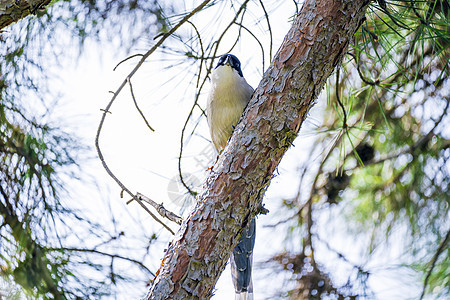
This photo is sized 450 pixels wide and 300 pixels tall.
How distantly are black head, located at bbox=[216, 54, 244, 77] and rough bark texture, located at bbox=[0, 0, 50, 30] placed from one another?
666 millimetres

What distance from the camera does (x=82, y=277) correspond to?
1679mm

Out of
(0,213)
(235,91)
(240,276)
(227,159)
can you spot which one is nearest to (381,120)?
(235,91)

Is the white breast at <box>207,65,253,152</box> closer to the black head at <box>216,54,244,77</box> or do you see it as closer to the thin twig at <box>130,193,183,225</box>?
the black head at <box>216,54,244,77</box>

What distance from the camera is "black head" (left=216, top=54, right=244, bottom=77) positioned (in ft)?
6.05

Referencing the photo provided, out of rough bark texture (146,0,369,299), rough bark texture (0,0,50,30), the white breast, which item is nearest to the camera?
rough bark texture (146,0,369,299)

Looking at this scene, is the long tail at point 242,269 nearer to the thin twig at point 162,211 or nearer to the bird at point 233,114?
the bird at point 233,114

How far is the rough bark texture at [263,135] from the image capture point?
1.21m

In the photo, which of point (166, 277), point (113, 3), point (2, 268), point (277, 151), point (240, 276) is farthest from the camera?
point (113, 3)

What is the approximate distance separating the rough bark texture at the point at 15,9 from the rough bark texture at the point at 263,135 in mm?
A: 892

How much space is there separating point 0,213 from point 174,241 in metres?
0.74

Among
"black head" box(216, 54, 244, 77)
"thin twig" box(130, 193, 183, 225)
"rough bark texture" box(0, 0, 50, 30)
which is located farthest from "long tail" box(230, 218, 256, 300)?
"rough bark texture" box(0, 0, 50, 30)

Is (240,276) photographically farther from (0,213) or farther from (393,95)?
(393,95)

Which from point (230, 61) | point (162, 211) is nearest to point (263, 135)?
point (162, 211)

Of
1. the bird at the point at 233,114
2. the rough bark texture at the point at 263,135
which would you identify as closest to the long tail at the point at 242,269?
the bird at the point at 233,114
